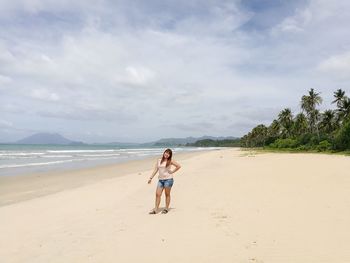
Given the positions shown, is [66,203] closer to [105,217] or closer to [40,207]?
[40,207]

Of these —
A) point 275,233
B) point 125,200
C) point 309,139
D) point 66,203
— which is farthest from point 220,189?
point 309,139

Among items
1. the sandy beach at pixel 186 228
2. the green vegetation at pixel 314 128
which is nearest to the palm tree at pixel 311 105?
the green vegetation at pixel 314 128

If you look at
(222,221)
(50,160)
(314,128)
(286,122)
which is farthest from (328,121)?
(222,221)

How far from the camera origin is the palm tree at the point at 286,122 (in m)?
88.9

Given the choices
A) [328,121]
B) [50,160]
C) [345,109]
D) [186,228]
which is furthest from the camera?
[328,121]

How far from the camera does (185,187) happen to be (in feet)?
44.2

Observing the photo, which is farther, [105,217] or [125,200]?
[125,200]

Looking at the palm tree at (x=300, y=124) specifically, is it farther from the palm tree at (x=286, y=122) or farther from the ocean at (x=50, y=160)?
the ocean at (x=50, y=160)

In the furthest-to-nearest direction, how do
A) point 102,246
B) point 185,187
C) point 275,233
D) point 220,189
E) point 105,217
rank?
point 185,187, point 220,189, point 105,217, point 275,233, point 102,246

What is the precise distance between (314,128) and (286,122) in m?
13.5

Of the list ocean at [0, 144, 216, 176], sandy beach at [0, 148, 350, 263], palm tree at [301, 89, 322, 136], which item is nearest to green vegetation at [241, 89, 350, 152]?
palm tree at [301, 89, 322, 136]

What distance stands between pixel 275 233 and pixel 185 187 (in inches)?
281

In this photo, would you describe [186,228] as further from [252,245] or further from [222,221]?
[252,245]

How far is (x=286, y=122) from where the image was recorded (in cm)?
9031
